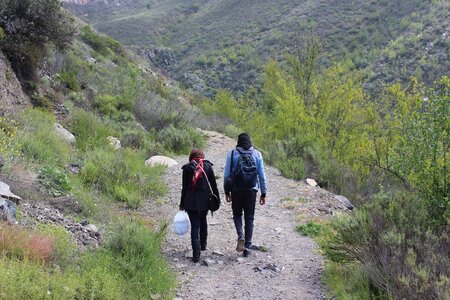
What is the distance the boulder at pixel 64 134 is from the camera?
1038cm

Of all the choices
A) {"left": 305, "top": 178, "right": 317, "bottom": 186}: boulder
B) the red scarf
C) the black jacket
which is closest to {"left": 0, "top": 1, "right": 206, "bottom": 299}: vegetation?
the black jacket

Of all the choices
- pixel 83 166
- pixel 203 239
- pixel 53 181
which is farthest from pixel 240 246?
pixel 83 166

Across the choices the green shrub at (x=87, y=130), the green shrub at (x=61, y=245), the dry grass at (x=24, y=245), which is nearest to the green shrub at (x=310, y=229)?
the green shrub at (x=61, y=245)

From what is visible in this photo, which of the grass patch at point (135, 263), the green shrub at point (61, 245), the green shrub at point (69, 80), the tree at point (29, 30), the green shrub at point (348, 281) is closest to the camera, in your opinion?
the green shrub at point (61, 245)

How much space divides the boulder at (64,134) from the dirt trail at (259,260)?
9.02 ft

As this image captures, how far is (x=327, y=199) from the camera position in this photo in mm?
10336

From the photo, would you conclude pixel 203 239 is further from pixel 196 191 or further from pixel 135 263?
pixel 135 263

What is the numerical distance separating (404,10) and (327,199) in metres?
37.5

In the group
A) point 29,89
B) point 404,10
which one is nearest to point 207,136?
point 29,89

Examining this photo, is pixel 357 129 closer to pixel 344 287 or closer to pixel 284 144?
pixel 284 144

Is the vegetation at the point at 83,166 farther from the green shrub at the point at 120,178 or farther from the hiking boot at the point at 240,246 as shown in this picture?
the hiking boot at the point at 240,246

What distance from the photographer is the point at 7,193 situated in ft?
18.1

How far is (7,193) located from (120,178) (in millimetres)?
3695

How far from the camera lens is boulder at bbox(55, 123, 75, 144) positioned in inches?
408
